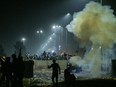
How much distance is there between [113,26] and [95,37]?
8.42ft

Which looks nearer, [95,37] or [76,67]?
[95,37]

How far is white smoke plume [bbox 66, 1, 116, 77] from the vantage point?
Result: 34969mm

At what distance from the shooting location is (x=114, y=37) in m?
35.1

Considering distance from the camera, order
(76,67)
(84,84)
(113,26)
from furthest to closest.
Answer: (76,67) → (113,26) → (84,84)

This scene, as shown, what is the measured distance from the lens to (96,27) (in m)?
35.3

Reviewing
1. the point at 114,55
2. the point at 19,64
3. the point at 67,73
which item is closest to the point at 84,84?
the point at 67,73

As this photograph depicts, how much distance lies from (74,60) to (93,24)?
19.3 feet

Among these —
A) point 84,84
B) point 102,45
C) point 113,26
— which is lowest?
point 84,84

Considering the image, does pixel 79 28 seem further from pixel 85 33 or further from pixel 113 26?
pixel 113 26

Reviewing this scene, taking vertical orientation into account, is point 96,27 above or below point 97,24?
below

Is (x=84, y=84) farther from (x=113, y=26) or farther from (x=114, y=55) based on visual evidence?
(x=114, y=55)

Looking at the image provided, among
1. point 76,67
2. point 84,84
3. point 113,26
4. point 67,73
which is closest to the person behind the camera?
point 67,73

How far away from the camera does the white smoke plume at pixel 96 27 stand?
35.0 metres

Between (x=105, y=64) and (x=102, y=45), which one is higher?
(x=102, y=45)
